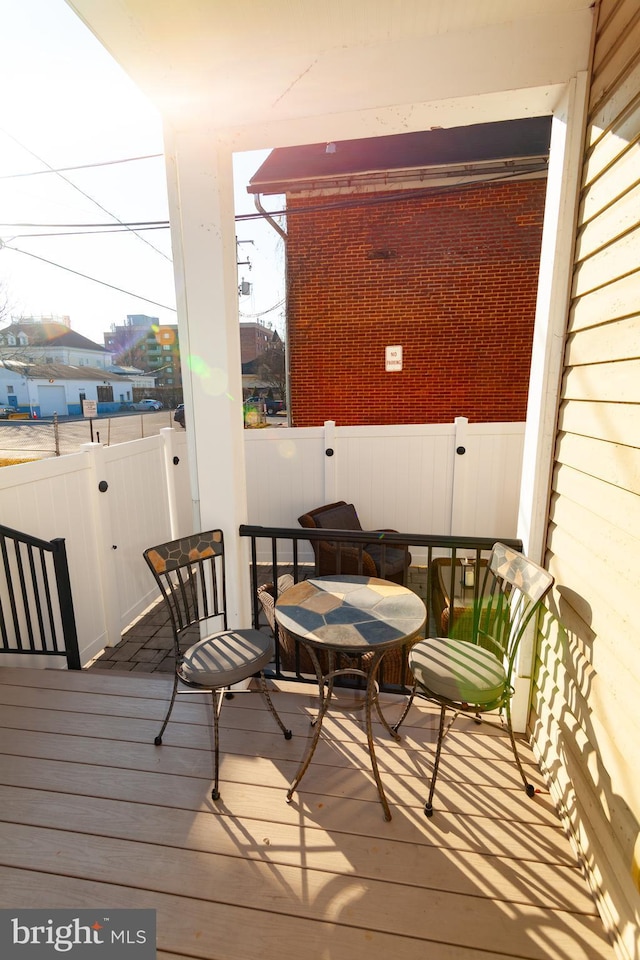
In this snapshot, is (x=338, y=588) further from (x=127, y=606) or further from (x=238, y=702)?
(x=127, y=606)

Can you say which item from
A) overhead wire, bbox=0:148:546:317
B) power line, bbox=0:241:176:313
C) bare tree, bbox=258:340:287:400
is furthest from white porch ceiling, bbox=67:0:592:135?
bare tree, bbox=258:340:287:400

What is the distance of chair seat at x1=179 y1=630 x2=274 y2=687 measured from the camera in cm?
171

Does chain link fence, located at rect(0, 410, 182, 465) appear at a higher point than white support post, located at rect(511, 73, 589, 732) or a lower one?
lower

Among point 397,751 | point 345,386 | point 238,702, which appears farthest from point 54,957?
point 345,386

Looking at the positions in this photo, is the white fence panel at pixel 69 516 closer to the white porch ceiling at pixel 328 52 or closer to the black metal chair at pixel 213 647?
the black metal chair at pixel 213 647

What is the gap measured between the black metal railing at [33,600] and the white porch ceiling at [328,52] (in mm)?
2251

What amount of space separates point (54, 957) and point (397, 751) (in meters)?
1.28

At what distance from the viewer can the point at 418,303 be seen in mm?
5988

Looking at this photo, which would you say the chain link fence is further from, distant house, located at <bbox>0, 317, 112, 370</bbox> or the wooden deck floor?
the wooden deck floor

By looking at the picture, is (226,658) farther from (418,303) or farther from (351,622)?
(418,303)

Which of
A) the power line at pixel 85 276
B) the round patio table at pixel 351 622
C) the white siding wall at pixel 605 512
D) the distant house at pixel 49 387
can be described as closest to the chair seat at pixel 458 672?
the round patio table at pixel 351 622

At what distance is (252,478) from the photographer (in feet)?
16.4

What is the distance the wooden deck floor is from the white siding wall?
23 centimetres

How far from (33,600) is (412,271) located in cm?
575
